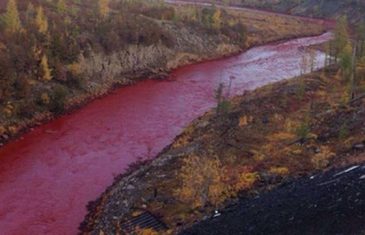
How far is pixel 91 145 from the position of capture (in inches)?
1615

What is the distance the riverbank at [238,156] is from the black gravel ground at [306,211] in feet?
8.44

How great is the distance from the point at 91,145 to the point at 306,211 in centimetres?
2313

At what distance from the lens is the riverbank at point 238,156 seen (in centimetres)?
2891

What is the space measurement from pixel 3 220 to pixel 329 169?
61.8ft

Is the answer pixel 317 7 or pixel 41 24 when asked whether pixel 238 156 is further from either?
pixel 317 7

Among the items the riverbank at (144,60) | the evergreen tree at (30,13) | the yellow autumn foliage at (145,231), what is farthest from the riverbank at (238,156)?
the evergreen tree at (30,13)

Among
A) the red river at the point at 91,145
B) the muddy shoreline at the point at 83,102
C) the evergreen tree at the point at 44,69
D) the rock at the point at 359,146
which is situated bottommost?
the red river at the point at 91,145

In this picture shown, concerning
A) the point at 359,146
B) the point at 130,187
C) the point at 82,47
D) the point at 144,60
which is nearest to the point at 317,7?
the point at 144,60

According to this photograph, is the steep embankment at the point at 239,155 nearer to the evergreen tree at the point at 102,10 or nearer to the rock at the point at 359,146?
the rock at the point at 359,146

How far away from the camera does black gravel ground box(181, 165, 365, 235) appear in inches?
781

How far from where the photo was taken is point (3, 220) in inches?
1188

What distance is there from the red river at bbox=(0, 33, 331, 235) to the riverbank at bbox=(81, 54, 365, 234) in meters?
1.75

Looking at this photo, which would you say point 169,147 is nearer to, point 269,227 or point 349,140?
point 349,140

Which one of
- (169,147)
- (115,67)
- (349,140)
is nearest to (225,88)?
(115,67)
